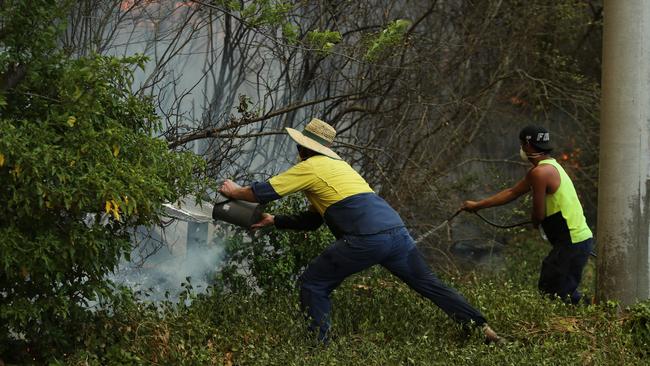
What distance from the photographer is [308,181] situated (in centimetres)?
699

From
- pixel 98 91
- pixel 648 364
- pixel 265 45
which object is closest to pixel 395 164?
pixel 265 45

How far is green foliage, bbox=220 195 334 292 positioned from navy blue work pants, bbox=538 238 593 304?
1.68m

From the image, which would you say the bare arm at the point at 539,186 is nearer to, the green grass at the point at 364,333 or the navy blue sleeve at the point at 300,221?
the green grass at the point at 364,333

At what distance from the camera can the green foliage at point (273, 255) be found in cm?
815

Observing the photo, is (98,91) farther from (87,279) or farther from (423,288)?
(423,288)

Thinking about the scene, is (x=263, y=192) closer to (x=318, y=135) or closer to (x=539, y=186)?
(x=318, y=135)

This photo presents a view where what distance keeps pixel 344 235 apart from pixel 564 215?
1.89 m

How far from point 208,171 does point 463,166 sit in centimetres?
441

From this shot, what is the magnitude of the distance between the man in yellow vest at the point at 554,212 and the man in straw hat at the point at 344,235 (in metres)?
1.16

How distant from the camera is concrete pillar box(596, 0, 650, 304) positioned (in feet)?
26.1

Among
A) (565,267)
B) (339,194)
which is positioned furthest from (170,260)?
(565,267)

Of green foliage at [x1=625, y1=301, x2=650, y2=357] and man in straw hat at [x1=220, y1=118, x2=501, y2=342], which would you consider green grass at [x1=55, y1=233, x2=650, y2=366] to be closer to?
green foliage at [x1=625, y1=301, x2=650, y2=357]

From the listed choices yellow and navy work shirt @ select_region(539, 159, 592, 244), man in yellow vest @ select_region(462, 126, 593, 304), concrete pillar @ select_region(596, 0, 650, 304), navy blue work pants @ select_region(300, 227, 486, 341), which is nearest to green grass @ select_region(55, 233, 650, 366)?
navy blue work pants @ select_region(300, 227, 486, 341)

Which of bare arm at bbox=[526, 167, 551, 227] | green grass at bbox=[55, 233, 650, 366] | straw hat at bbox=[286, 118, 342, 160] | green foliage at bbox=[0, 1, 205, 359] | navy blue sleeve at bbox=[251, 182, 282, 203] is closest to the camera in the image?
green foliage at bbox=[0, 1, 205, 359]
